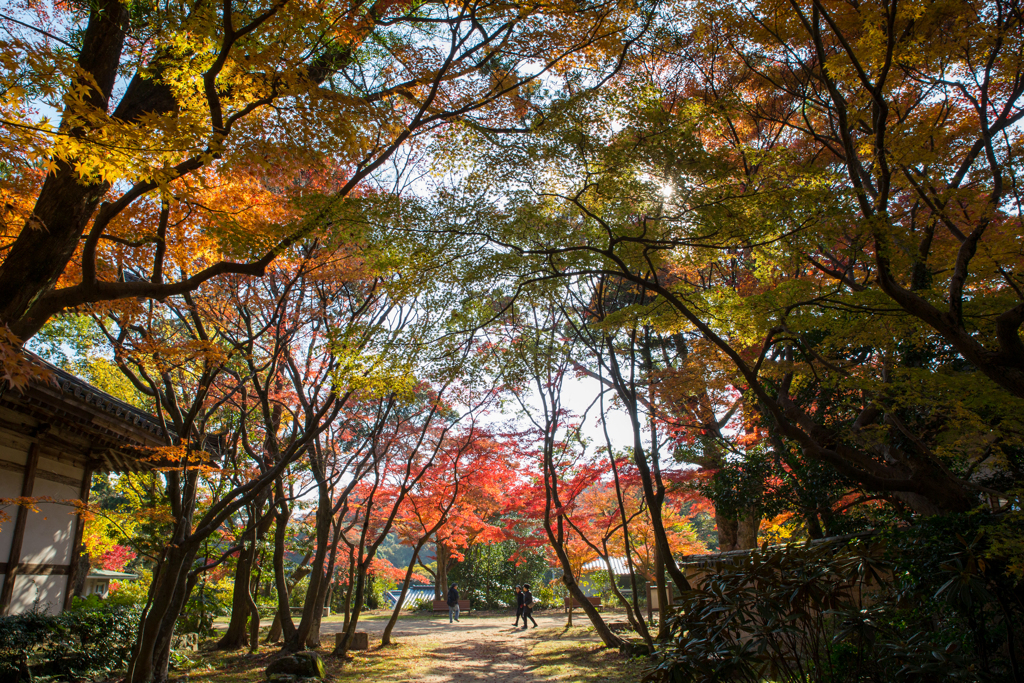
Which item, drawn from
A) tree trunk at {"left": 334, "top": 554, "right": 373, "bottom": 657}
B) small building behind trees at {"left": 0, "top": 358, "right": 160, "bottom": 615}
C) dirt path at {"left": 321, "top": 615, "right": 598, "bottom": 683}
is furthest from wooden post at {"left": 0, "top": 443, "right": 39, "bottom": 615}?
dirt path at {"left": 321, "top": 615, "right": 598, "bottom": 683}

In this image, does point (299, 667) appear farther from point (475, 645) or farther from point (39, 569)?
point (475, 645)

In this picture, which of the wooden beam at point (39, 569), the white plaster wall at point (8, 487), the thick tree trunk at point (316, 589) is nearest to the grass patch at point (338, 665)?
the thick tree trunk at point (316, 589)

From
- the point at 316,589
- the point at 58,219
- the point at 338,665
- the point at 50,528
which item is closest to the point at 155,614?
the point at 50,528

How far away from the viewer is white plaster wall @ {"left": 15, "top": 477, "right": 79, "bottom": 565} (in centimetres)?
682

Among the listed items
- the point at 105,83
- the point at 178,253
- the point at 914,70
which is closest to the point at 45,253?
the point at 105,83

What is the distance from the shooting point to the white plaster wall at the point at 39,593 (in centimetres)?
654

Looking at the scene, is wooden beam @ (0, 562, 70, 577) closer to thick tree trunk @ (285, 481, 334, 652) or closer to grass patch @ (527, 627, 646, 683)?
thick tree trunk @ (285, 481, 334, 652)

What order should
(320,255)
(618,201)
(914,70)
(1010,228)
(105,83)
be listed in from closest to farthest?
(105,83), (1010,228), (618,201), (914,70), (320,255)

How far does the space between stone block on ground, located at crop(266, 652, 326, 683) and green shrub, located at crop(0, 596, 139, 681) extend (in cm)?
197

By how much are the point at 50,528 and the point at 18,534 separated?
70cm

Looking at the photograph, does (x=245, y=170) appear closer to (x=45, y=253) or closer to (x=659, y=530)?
(x=45, y=253)

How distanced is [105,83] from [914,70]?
7848 millimetres

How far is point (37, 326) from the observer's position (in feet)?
12.9

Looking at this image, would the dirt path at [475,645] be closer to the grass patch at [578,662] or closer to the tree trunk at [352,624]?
the grass patch at [578,662]
